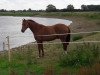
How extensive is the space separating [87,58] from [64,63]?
909 mm

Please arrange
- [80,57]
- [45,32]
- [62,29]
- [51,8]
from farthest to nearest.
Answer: [51,8] < [62,29] < [45,32] < [80,57]

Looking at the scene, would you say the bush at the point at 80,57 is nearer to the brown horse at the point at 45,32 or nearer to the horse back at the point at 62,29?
the brown horse at the point at 45,32

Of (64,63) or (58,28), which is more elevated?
(58,28)

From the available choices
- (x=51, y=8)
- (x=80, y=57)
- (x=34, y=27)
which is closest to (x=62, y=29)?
(x=34, y=27)

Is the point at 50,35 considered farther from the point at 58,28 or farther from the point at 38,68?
the point at 38,68

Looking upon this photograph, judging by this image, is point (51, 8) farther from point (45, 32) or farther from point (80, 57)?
point (80, 57)

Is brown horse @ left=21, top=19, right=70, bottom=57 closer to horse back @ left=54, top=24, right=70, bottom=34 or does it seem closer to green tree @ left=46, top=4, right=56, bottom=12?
horse back @ left=54, top=24, right=70, bottom=34

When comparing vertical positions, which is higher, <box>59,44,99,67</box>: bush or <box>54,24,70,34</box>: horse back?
<box>54,24,70,34</box>: horse back

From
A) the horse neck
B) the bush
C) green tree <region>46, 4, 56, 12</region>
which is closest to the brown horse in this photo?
the horse neck

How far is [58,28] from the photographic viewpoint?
15758 mm

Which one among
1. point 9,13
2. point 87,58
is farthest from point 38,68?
point 9,13

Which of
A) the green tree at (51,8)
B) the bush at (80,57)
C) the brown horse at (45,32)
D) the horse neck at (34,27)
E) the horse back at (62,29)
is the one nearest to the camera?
the bush at (80,57)

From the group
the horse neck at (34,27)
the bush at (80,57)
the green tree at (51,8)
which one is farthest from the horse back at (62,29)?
the green tree at (51,8)

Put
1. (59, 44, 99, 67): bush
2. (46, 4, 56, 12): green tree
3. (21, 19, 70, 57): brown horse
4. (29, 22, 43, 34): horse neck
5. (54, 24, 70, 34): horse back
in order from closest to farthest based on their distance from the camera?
(59, 44, 99, 67): bush, (21, 19, 70, 57): brown horse, (29, 22, 43, 34): horse neck, (54, 24, 70, 34): horse back, (46, 4, 56, 12): green tree
